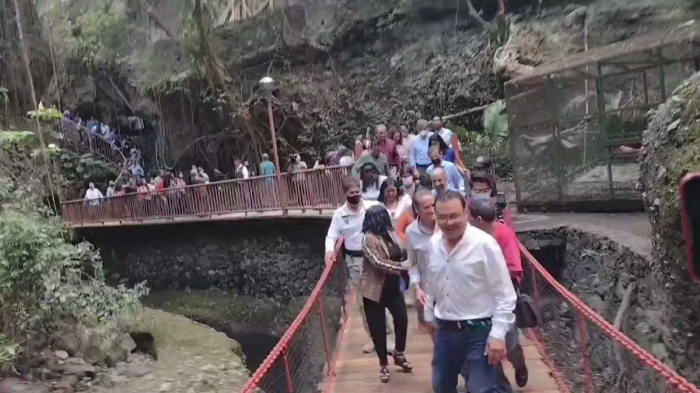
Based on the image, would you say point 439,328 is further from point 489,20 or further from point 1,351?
point 489,20

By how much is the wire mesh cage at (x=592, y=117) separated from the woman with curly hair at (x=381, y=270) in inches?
254

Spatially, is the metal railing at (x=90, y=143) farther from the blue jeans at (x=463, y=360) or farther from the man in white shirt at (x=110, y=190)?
the blue jeans at (x=463, y=360)

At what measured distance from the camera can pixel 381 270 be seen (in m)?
4.88

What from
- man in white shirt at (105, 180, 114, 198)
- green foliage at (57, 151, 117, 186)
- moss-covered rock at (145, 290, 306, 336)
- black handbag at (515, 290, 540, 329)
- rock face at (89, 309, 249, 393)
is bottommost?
moss-covered rock at (145, 290, 306, 336)

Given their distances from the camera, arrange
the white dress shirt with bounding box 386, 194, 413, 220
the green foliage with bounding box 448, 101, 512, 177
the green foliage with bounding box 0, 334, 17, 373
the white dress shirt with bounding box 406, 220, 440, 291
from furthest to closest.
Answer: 1. the green foliage with bounding box 448, 101, 512, 177
2. the green foliage with bounding box 0, 334, 17, 373
3. the white dress shirt with bounding box 386, 194, 413, 220
4. the white dress shirt with bounding box 406, 220, 440, 291

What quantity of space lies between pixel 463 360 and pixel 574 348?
7.47 ft

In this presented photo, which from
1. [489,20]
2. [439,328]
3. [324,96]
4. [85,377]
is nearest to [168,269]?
[324,96]

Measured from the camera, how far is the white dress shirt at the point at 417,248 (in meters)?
4.48

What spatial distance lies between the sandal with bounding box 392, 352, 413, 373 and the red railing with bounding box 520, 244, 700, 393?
114 cm

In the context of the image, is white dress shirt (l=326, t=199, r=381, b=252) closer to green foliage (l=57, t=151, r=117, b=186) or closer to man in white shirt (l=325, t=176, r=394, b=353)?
man in white shirt (l=325, t=176, r=394, b=353)

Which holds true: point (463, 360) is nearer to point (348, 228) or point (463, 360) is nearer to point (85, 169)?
point (348, 228)

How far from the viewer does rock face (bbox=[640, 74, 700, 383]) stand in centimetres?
588

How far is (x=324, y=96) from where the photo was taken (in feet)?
77.8

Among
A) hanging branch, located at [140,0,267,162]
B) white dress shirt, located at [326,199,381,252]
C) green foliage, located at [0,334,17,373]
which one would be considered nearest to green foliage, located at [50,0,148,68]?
hanging branch, located at [140,0,267,162]
